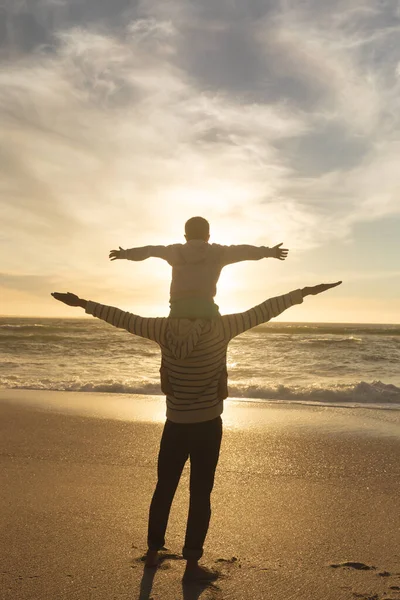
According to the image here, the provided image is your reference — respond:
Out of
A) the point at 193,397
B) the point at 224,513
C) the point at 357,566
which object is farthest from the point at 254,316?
the point at 224,513

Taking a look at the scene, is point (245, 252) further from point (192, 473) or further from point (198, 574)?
point (198, 574)

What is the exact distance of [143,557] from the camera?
388 cm

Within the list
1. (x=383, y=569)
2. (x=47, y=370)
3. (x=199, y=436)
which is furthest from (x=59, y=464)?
(x=47, y=370)

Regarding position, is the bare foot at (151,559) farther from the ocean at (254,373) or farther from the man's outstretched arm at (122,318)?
the ocean at (254,373)

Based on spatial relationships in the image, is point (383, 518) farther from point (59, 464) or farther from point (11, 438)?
point (11, 438)

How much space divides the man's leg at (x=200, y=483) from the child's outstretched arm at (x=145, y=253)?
3.58 ft

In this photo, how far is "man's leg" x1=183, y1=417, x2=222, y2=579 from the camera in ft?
11.9

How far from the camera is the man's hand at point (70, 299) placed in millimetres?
3785

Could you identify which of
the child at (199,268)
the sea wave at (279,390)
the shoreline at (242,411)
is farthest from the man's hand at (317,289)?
the sea wave at (279,390)

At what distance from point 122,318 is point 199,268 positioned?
60 cm

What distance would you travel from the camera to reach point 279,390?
44.8ft

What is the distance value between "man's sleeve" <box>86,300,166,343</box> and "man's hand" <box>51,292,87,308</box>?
0.15ft

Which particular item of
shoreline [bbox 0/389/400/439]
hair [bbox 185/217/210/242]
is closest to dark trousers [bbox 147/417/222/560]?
hair [bbox 185/217/210/242]

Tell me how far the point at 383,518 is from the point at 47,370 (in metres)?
15.4
